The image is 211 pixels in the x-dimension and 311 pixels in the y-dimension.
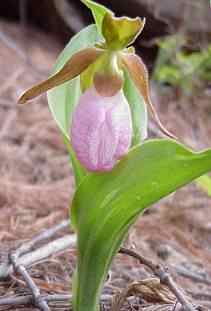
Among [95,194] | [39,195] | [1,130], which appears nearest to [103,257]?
[95,194]

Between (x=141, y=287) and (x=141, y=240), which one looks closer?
(x=141, y=287)

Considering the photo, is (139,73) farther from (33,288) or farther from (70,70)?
(33,288)

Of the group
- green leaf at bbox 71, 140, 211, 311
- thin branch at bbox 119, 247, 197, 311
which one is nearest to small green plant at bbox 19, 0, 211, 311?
green leaf at bbox 71, 140, 211, 311

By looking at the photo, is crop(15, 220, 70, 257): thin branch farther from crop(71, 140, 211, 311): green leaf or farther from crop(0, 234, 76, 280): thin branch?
crop(71, 140, 211, 311): green leaf

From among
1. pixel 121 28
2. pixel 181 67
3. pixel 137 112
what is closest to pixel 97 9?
pixel 121 28

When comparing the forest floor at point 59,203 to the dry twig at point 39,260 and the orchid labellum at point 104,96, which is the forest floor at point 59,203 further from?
the orchid labellum at point 104,96

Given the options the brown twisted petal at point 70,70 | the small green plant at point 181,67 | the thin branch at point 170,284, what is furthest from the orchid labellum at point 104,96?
the small green plant at point 181,67

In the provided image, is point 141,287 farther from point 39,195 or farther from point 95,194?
point 39,195
